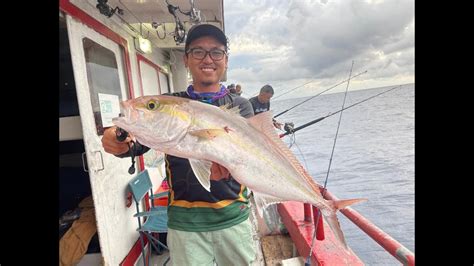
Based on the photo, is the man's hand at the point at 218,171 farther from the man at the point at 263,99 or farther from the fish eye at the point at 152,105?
the man at the point at 263,99

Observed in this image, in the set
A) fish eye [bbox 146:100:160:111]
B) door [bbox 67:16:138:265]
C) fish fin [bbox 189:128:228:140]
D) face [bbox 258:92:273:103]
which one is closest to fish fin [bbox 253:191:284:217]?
fish fin [bbox 189:128:228:140]

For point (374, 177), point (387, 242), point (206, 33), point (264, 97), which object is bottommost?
point (374, 177)

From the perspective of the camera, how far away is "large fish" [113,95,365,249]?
1.35 m

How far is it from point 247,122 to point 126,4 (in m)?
2.97

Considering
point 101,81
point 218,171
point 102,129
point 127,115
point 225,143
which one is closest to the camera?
point 127,115

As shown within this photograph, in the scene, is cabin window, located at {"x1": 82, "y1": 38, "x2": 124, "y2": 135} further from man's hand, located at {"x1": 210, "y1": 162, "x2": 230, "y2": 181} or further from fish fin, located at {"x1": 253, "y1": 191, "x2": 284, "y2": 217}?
fish fin, located at {"x1": 253, "y1": 191, "x2": 284, "y2": 217}

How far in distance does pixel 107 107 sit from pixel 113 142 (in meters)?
1.82

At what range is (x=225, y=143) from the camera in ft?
4.73

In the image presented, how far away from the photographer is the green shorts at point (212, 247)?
1760 millimetres

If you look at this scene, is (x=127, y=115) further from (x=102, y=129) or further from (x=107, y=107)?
(x=107, y=107)

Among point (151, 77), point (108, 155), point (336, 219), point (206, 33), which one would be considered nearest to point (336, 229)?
point (336, 219)

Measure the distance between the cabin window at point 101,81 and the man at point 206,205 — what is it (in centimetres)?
158
